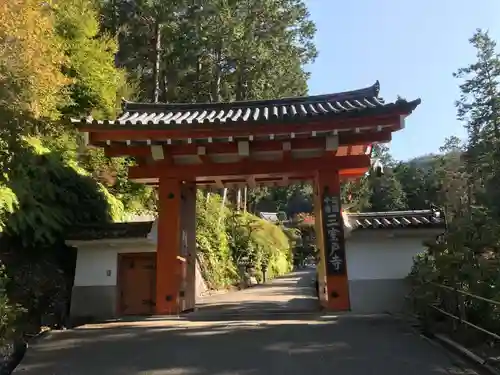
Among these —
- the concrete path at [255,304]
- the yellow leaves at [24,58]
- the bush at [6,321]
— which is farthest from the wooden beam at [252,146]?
the bush at [6,321]

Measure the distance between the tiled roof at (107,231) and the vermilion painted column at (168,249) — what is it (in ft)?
1.55

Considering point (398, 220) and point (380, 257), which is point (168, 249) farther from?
point (398, 220)

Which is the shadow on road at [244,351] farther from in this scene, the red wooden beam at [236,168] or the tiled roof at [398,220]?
the red wooden beam at [236,168]

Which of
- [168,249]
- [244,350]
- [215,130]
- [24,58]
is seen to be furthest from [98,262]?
[244,350]

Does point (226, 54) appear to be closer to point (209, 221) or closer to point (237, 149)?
point (209, 221)

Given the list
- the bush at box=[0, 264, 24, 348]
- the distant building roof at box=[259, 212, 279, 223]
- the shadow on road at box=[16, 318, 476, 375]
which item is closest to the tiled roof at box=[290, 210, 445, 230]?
the shadow on road at box=[16, 318, 476, 375]

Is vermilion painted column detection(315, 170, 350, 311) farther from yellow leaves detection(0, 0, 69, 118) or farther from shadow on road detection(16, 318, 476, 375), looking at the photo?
yellow leaves detection(0, 0, 69, 118)

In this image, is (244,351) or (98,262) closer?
(244,351)

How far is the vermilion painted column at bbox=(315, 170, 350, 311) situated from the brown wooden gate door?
160 inches

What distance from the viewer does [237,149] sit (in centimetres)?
1075

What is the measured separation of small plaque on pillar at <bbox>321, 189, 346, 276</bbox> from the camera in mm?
10227

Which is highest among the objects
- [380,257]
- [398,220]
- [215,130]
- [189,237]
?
[215,130]

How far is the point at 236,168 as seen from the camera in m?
11.1

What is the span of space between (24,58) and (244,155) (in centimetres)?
469
